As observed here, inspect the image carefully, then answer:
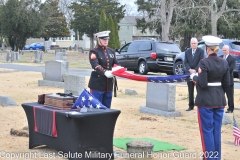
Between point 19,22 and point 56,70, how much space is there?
41952 millimetres

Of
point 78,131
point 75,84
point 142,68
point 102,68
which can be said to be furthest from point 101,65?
point 142,68

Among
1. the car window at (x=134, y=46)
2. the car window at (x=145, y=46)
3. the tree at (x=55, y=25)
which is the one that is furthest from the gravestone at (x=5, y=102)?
the tree at (x=55, y=25)

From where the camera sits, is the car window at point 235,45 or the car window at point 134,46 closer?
the car window at point 235,45

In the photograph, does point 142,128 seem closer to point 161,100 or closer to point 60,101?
point 161,100

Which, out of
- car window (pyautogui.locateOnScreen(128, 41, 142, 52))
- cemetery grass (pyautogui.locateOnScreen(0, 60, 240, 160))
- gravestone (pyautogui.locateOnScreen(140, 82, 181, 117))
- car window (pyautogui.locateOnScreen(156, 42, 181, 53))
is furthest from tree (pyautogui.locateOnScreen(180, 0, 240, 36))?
gravestone (pyautogui.locateOnScreen(140, 82, 181, 117))

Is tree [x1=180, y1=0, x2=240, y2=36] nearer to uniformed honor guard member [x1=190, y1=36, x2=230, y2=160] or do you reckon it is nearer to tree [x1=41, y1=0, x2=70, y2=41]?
tree [x1=41, y1=0, x2=70, y2=41]

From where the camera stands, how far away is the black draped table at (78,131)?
6832mm

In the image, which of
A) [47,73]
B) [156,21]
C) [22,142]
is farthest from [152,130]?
[156,21]

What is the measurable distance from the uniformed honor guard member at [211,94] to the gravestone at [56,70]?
37.7ft

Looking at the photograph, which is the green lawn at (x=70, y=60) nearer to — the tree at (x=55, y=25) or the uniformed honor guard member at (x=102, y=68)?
the uniformed honor guard member at (x=102, y=68)

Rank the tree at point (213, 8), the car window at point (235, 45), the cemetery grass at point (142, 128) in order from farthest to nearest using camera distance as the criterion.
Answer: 1. the tree at point (213, 8)
2. the car window at point (235, 45)
3. the cemetery grass at point (142, 128)

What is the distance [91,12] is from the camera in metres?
68.9

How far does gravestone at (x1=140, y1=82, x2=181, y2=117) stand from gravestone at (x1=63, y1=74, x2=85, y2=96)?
189 cm

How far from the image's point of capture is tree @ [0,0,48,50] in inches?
2308
